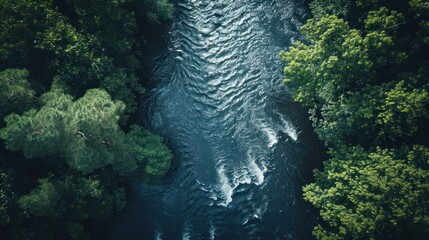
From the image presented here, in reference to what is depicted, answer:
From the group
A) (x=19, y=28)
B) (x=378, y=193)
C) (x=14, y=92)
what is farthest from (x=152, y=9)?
(x=378, y=193)

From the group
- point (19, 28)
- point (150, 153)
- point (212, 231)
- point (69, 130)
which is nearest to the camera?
point (69, 130)

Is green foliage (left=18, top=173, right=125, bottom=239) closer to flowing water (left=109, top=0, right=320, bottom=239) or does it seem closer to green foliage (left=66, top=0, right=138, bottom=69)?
flowing water (left=109, top=0, right=320, bottom=239)

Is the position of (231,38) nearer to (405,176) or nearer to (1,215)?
(405,176)

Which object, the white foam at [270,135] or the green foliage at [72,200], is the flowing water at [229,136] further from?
the green foliage at [72,200]

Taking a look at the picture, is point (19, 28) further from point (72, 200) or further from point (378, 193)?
point (378, 193)

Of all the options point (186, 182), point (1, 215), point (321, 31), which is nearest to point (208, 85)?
point (186, 182)

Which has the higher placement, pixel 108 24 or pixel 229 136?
pixel 108 24
